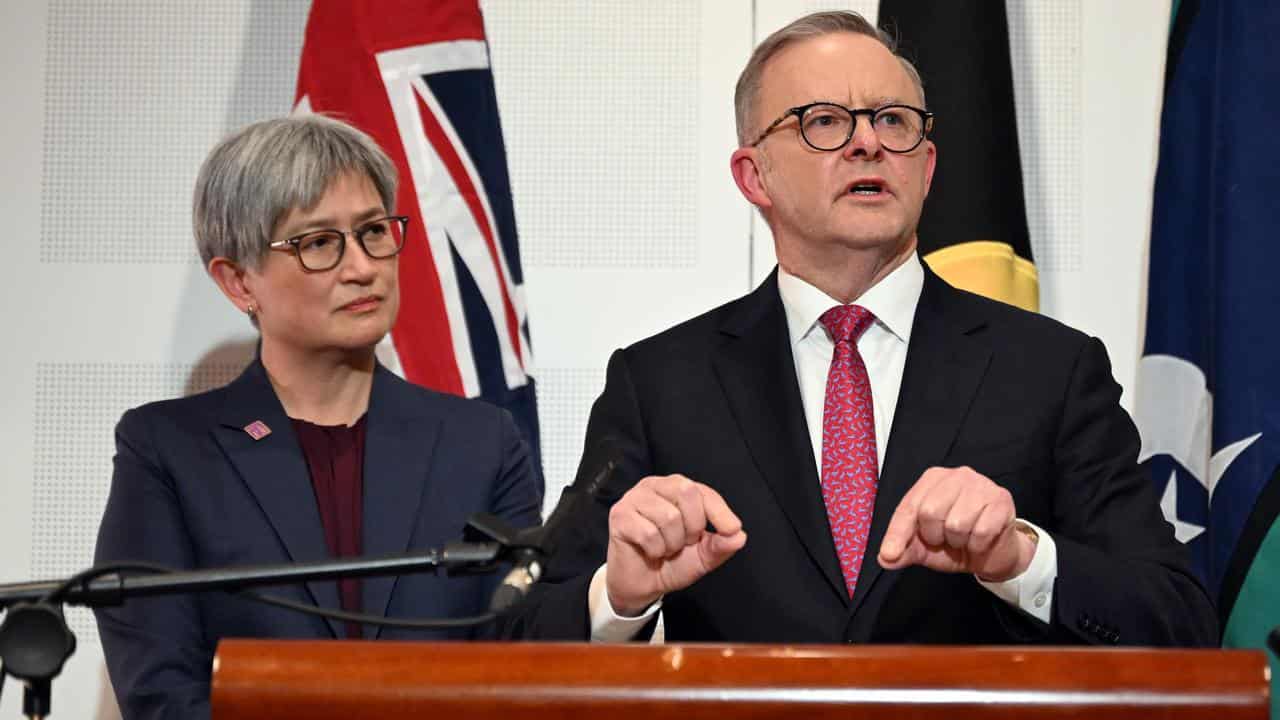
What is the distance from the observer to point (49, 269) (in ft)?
11.4

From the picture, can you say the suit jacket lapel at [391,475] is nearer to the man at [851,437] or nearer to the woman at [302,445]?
the woman at [302,445]

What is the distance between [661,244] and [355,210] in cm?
113

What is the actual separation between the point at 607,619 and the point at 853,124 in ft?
2.88

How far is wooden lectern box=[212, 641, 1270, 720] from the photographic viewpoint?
3.85 feet

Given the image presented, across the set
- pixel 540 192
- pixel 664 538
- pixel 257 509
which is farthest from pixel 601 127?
pixel 664 538

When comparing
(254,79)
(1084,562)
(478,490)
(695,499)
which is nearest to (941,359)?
(1084,562)

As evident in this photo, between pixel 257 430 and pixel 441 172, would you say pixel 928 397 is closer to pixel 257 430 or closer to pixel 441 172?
pixel 257 430

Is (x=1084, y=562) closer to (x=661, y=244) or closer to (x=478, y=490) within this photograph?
(x=478, y=490)

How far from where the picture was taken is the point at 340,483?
2432mm

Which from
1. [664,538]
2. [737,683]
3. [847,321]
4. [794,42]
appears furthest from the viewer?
[794,42]

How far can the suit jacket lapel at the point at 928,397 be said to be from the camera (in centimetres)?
203

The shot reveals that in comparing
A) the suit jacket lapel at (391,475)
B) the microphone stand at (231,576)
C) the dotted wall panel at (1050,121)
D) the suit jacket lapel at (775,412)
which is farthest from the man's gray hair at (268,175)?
the dotted wall panel at (1050,121)

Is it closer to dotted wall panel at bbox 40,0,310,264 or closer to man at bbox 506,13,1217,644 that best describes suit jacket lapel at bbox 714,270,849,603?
man at bbox 506,13,1217,644

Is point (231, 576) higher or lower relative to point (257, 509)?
higher
